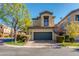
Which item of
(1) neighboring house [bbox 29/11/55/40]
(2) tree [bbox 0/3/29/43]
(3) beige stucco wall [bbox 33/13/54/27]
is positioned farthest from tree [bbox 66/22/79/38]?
(2) tree [bbox 0/3/29/43]

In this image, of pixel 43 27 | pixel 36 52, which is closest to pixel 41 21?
pixel 43 27

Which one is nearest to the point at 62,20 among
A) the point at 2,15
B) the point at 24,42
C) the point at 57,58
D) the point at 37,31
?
the point at 37,31

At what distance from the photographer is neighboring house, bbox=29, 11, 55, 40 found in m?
20.2

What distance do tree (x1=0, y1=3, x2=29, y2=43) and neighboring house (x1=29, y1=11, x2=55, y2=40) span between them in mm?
3210

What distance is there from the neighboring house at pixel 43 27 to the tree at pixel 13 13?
10.5 feet

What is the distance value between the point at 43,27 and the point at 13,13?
4.88m

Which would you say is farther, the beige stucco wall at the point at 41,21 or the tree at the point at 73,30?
the beige stucco wall at the point at 41,21

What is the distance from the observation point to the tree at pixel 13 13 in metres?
17.2

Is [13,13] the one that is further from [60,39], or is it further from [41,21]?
[60,39]

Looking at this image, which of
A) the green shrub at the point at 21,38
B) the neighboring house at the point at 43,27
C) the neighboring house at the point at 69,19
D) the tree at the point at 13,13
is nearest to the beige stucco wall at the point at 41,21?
the neighboring house at the point at 43,27

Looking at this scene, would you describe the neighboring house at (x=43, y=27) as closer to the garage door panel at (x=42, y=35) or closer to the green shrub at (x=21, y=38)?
the garage door panel at (x=42, y=35)

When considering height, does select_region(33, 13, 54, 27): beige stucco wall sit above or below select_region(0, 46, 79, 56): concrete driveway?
above

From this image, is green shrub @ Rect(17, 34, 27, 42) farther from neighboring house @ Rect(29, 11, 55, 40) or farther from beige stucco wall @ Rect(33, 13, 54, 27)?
beige stucco wall @ Rect(33, 13, 54, 27)

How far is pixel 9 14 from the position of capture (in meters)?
17.3
